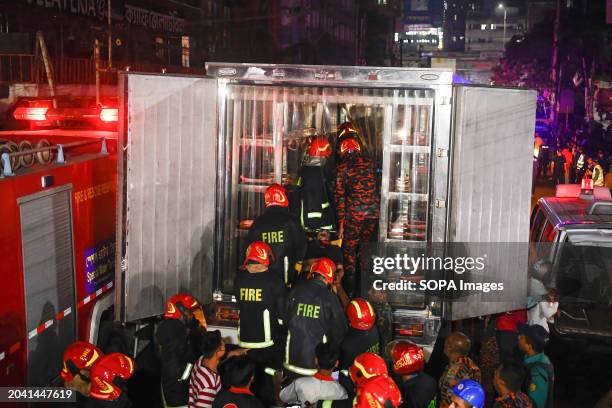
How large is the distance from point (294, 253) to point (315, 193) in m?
1.08

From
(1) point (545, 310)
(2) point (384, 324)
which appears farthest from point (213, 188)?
(1) point (545, 310)

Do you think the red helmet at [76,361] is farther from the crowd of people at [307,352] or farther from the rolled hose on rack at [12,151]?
the rolled hose on rack at [12,151]

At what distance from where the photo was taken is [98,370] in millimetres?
4855

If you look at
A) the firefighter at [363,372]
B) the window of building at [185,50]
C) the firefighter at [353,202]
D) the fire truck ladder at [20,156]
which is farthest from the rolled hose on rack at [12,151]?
the window of building at [185,50]

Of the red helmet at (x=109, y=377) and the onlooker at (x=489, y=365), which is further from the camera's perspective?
the onlooker at (x=489, y=365)

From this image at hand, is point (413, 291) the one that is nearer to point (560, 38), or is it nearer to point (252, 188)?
point (252, 188)

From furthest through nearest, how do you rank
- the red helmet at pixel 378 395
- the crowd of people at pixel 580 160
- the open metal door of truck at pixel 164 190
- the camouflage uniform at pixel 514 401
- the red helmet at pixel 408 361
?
the crowd of people at pixel 580 160 → the open metal door of truck at pixel 164 190 → the red helmet at pixel 408 361 → the camouflage uniform at pixel 514 401 → the red helmet at pixel 378 395

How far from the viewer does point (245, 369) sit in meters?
4.70

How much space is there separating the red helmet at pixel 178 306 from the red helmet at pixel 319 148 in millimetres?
2644

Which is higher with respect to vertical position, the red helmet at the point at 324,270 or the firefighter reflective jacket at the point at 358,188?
the firefighter reflective jacket at the point at 358,188

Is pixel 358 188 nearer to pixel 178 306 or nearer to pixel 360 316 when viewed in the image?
pixel 360 316

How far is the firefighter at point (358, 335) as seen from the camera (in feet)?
19.0

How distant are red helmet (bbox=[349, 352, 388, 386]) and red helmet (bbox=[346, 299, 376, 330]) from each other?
84cm

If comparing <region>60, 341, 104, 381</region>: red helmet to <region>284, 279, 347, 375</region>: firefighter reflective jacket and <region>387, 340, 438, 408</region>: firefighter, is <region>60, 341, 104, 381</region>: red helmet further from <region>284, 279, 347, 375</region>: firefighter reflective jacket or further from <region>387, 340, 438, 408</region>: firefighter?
<region>387, 340, 438, 408</region>: firefighter
